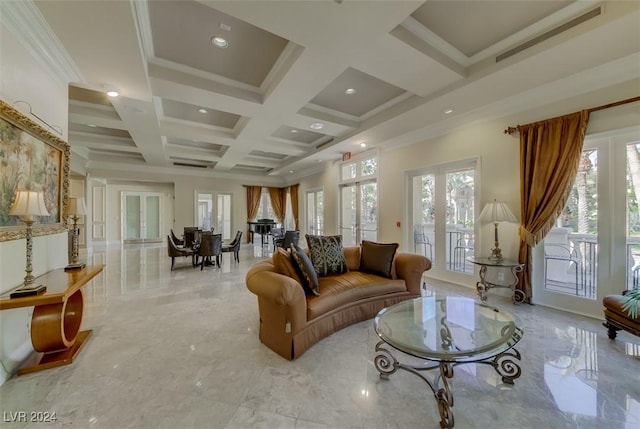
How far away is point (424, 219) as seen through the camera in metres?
5.16

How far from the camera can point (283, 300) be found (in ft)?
7.11

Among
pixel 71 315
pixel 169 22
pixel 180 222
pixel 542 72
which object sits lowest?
pixel 71 315

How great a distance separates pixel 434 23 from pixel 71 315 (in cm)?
457

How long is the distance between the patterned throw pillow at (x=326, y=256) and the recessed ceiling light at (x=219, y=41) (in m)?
2.35

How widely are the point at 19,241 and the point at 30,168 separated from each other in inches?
24.8

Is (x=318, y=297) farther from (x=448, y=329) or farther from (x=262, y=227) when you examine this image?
(x=262, y=227)

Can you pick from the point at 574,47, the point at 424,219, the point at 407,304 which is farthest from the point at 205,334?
the point at 574,47

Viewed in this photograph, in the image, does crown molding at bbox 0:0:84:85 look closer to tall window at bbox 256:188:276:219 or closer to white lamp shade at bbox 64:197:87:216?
white lamp shade at bbox 64:197:87:216

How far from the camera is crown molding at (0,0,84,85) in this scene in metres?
1.92

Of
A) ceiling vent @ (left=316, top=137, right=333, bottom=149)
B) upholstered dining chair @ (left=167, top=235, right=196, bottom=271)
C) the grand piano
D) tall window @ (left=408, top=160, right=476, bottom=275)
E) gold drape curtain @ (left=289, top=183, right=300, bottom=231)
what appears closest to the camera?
tall window @ (left=408, top=160, right=476, bottom=275)

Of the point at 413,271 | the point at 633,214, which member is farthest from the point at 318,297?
the point at 633,214

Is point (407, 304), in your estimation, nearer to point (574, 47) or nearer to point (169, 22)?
point (574, 47)

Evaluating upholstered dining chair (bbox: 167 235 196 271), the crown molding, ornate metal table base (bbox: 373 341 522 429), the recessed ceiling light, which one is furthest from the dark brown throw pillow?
upholstered dining chair (bbox: 167 235 196 271)

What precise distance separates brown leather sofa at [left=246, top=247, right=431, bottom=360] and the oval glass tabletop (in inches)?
23.2
